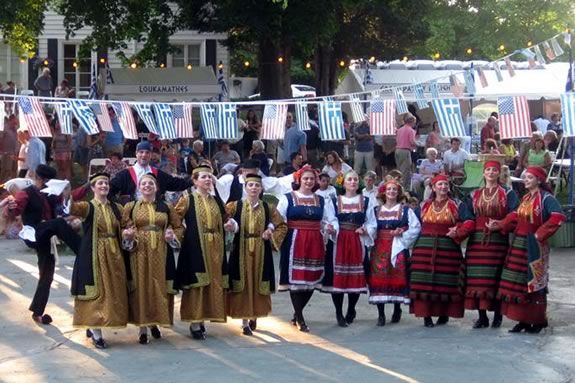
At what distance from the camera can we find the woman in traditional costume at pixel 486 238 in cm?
1141

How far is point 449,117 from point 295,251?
6056 millimetres

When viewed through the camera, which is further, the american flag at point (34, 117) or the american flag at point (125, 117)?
the american flag at point (125, 117)

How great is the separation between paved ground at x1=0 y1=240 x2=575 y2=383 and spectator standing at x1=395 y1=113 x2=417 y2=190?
10030 mm

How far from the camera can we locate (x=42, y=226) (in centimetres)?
1134

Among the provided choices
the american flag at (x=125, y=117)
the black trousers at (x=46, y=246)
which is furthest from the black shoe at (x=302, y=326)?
the american flag at (x=125, y=117)

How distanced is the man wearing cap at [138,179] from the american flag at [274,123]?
637cm

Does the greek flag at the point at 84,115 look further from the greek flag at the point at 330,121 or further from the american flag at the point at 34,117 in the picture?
the greek flag at the point at 330,121

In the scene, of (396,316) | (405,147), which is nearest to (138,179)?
(396,316)

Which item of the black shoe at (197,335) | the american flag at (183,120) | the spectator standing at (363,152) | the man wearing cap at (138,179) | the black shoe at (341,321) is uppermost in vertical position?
the american flag at (183,120)

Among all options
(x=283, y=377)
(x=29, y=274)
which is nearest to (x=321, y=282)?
(x=283, y=377)

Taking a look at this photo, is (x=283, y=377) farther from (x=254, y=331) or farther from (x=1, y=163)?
(x=1, y=163)

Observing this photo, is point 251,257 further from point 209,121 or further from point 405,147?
point 405,147

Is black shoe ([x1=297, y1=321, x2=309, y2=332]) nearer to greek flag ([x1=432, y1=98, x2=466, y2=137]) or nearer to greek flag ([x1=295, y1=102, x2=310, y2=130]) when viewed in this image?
greek flag ([x1=432, y1=98, x2=466, y2=137])

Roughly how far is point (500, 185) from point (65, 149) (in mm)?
12664
